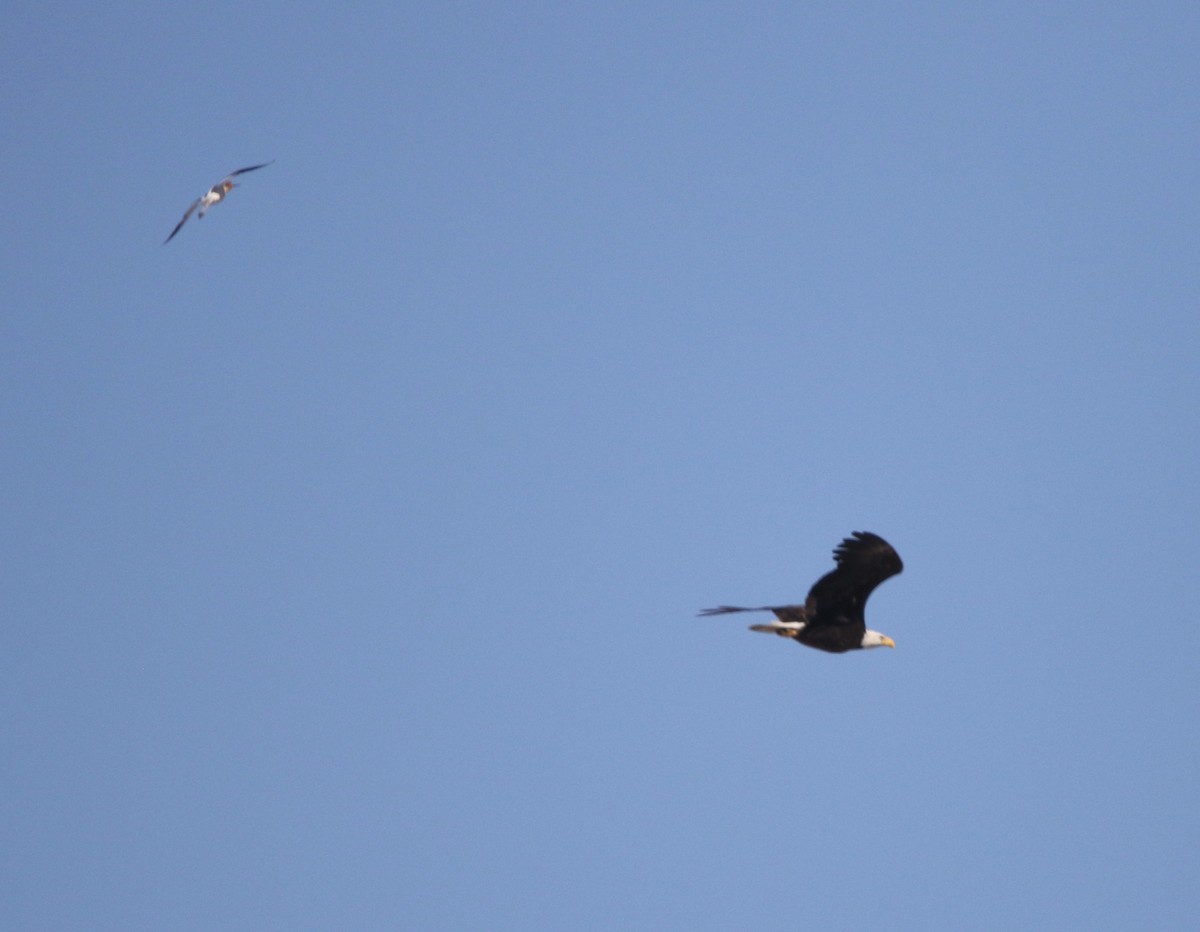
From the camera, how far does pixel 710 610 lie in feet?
84.1

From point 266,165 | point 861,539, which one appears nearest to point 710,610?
point 861,539

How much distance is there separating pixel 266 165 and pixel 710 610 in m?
9.35

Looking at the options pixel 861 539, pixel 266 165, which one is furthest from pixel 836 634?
pixel 266 165

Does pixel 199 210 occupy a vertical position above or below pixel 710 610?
above

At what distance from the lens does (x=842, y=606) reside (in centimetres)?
2722

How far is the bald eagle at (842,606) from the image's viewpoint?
2609 cm

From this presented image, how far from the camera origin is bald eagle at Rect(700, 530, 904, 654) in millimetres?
26094

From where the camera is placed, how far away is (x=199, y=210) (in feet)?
95.7

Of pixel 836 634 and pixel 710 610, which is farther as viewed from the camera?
pixel 836 634

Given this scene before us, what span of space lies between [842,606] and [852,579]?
67 cm

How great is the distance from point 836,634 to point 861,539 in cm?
224

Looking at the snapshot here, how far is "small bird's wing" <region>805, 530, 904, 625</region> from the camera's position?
1025 inches

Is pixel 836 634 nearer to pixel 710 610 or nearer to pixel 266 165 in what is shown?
pixel 710 610

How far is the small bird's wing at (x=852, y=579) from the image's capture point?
26031 millimetres
